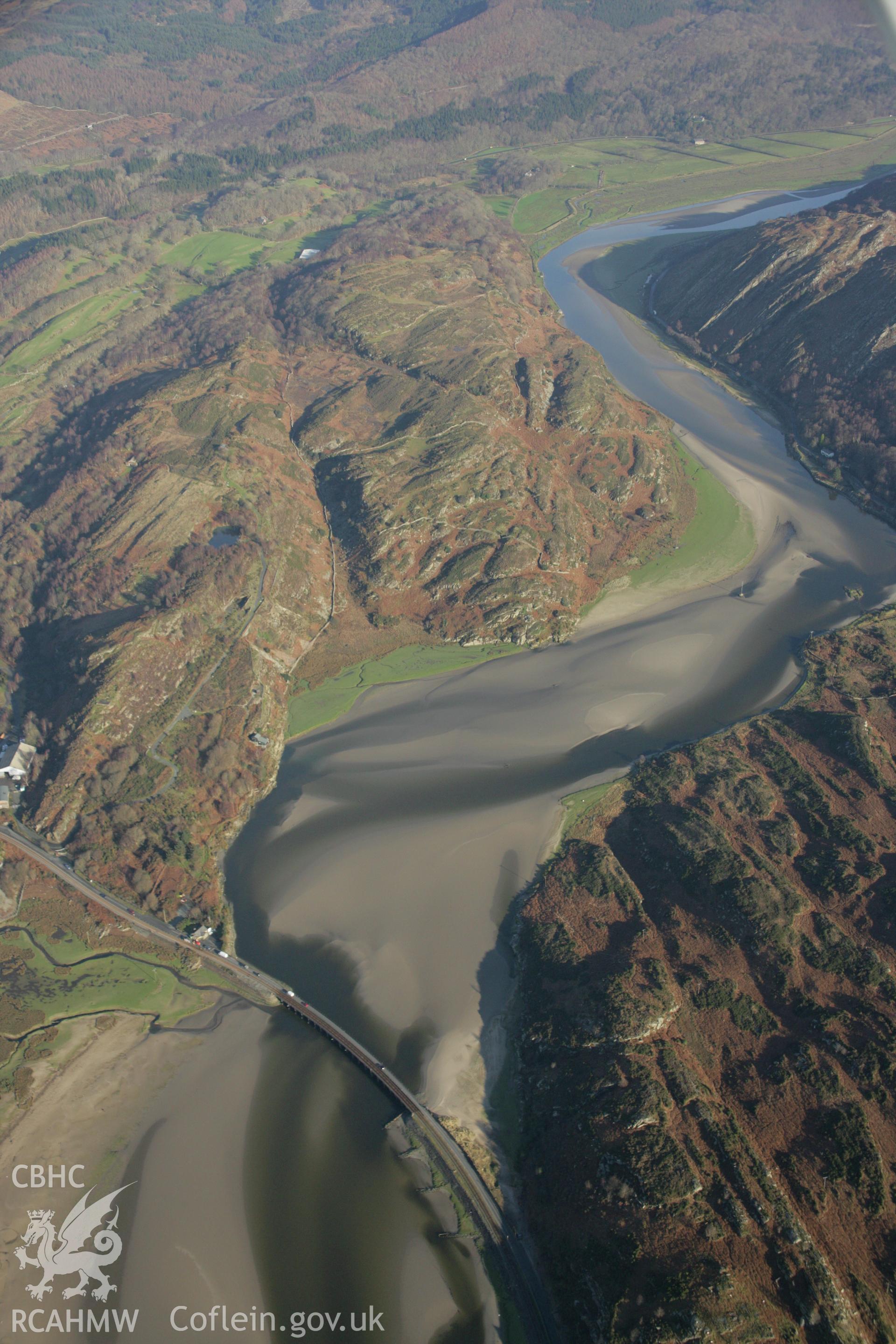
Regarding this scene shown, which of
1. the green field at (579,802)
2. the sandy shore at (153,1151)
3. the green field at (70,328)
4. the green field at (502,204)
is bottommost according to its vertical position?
the green field at (579,802)

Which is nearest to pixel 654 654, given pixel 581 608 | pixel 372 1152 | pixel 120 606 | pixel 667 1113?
pixel 581 608

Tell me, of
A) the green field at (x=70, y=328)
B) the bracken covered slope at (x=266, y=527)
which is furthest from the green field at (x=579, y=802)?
the green field at (x=70, y=328)

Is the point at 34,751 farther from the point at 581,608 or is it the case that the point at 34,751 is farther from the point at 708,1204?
the point at 708,1204

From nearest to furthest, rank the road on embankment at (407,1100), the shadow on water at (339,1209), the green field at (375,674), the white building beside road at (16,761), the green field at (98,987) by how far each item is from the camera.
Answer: the road on embankment at (407,1100) < the shadow on water at (339,1209) < the green field at (98,987) < the white building beside road at (16,761) < the green field at (375,674)

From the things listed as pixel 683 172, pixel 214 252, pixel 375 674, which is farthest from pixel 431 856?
pixel 683 172

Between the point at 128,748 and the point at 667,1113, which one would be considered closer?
the point at 667,1113

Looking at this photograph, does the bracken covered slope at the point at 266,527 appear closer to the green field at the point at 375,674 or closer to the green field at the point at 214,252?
the green field at the point at 375,674
